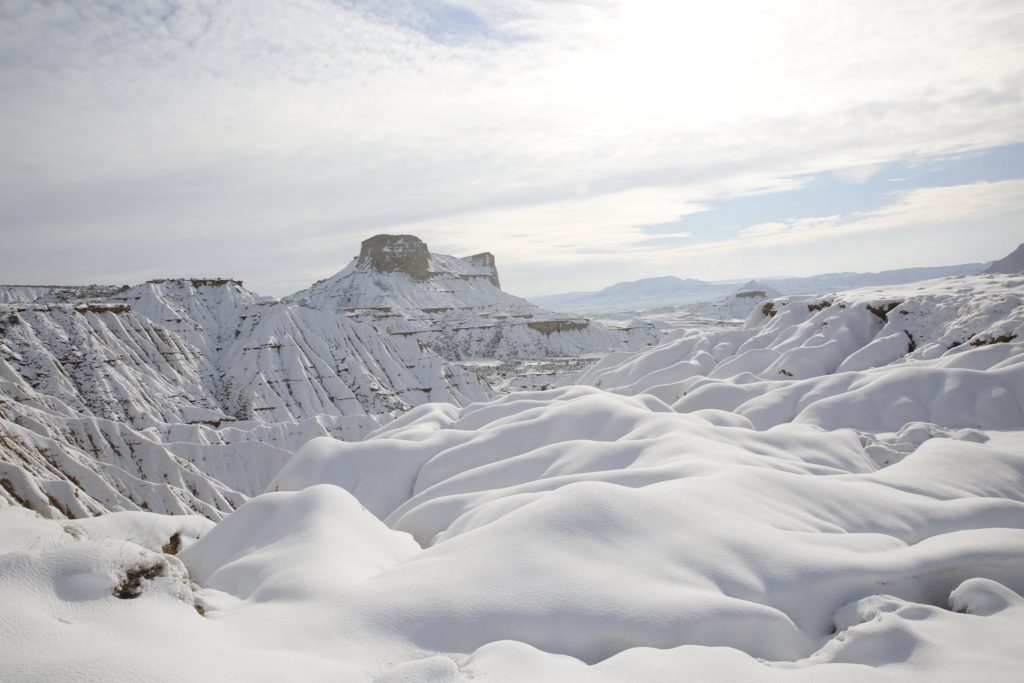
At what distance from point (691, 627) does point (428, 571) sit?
4.31 metres

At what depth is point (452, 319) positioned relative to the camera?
163000mm

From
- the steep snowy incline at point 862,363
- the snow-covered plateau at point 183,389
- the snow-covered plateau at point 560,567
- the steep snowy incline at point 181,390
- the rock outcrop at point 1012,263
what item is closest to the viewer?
the snow-covered plateau at point 560,567

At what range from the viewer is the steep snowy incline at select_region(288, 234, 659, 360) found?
480 ft

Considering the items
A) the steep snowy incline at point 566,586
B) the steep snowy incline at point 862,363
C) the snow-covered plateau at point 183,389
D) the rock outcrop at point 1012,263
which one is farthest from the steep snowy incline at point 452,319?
the steep snowy incline at point 566,586

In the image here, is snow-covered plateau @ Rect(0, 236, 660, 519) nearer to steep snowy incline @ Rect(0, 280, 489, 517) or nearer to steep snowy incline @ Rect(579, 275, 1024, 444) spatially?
steep snowy incline @ Rect(0, 280, 489, 517)

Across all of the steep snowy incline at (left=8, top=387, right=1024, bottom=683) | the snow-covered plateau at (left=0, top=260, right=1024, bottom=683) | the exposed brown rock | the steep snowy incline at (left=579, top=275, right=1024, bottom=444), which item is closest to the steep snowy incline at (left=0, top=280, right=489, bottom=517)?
the snow-covered plateau at (left=0, top=260, right=1024, bottom=683)

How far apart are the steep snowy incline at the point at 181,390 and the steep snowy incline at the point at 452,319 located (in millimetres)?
40451

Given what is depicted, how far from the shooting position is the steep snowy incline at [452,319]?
146 metres

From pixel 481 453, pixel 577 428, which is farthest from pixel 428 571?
pixel 577 428

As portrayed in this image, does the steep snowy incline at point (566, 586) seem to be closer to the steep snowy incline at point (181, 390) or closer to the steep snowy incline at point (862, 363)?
the steep snowy incline at point (181, 390)

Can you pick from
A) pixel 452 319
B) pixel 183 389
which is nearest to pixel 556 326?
pixel 452 319

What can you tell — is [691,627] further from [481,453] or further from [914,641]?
[481,453]

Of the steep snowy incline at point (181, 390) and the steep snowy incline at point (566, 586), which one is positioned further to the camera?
the steep snowy incline at point (181, 390)

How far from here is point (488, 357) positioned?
14612cm
